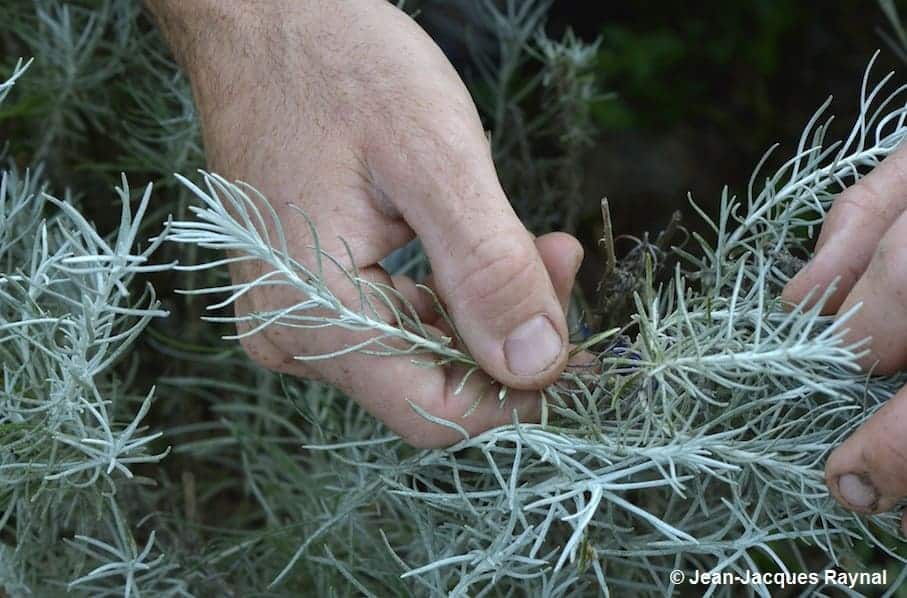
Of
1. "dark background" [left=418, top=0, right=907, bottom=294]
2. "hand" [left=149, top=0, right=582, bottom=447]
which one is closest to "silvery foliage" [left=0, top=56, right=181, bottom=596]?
"hand" [left=149, top=0, right=582, bottom=447]

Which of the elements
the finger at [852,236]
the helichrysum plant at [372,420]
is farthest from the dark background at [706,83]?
the finger at [852,236]

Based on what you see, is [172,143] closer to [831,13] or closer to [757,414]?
[757,414]

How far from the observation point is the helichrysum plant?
0.62 metres

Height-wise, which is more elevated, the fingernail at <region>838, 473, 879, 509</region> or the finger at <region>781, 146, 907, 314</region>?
the finger at <region>781, 146, 907, 314</region>

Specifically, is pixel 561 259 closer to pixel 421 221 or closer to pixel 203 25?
pixel 421 221

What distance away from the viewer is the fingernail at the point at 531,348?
675 millimetres

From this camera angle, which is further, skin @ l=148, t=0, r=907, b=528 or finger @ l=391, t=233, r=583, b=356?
finger @ l=391, t=233, r=583, b=356

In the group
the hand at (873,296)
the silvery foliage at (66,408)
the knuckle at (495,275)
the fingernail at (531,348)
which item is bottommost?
the silvery foliage at (66,408)

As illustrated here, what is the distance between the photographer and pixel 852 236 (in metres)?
0.66

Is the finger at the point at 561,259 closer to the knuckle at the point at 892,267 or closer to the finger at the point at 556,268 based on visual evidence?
the finger at the point at 556,268

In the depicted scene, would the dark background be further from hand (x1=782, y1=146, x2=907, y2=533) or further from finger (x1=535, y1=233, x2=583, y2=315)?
hand (x1=782, y1=146, x2=907, y2=533)

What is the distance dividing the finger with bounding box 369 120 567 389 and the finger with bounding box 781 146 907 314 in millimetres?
169

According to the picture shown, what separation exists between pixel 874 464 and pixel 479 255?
287 millimetres

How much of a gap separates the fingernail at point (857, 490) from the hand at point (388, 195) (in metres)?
0.20
